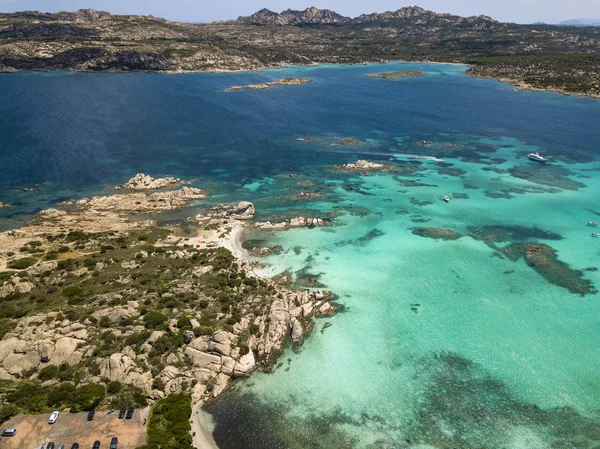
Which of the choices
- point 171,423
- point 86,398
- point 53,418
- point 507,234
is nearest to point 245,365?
point 171,423

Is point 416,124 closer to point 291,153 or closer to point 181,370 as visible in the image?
point 291,153

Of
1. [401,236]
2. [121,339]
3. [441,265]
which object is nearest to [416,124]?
[401,236]

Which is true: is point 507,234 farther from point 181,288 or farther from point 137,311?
point 137,311

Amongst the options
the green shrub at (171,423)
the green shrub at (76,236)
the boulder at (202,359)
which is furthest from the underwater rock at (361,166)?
the green shrub at (171,423)

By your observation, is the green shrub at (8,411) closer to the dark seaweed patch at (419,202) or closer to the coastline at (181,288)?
the coastline at (181,288)

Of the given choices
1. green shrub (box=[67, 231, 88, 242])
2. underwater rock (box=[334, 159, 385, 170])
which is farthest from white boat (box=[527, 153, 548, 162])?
green shrub (box=[67, 231, 88, 242])
